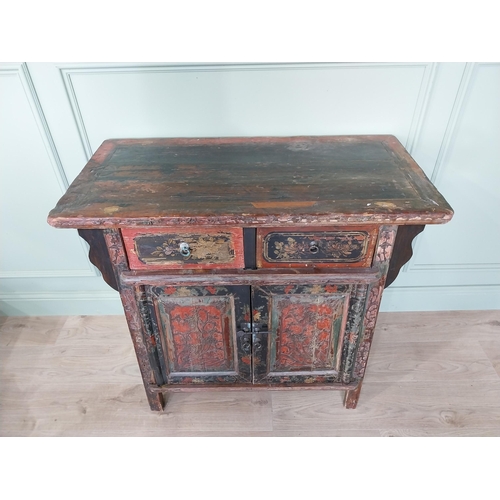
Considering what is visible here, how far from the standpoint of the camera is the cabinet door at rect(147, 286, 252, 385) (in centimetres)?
121

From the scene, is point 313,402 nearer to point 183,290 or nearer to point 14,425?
point 183,290

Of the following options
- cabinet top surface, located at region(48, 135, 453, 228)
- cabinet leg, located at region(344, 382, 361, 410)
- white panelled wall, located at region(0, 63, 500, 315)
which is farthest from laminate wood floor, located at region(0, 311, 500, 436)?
cabinet top surface, located at region(48, 135, 453, 228)

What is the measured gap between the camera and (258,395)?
5.20 feet

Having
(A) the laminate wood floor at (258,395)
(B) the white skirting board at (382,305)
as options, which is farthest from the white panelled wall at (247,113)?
(A) the laminate wood floor at (258,395)

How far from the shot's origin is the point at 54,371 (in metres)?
1.69

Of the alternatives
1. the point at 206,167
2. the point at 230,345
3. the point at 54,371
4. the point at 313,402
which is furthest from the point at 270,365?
the point at 54,371

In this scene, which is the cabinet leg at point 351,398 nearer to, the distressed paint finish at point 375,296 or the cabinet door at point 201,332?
the distressed paint finish at point 375,296

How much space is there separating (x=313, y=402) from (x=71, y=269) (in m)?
1.22

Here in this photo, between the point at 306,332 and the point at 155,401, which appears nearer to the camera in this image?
the point at 306,332

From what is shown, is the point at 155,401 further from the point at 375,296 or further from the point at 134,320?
the point at 375,296

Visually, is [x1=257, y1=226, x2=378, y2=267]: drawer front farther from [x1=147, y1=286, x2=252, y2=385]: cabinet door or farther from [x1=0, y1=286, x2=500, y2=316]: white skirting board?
[x1=0, y1=286, x2=500, y2=316]: white skirting board

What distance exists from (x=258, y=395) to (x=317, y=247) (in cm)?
79

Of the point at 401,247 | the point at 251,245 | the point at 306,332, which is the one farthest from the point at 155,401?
the point at 401,247

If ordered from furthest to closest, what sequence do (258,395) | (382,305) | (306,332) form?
(382,305)
(258,395)
(306,332)
